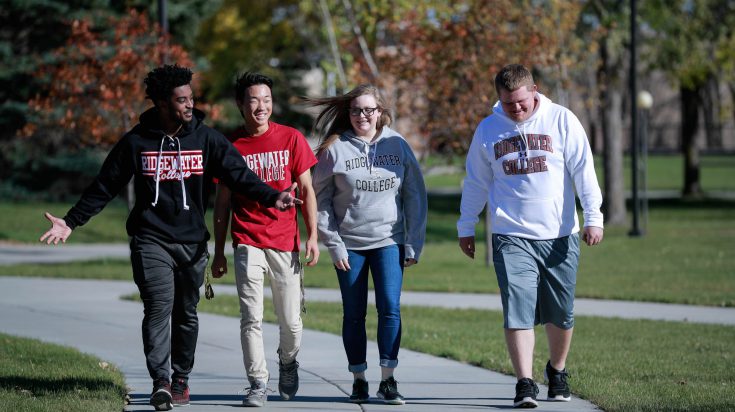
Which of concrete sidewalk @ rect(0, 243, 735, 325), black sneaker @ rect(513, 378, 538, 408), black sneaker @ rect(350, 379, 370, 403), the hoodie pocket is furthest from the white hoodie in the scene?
concrete sidewalk @ rect(0, 243, 735, 325)

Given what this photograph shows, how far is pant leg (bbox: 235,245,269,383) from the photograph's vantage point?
6758 mm

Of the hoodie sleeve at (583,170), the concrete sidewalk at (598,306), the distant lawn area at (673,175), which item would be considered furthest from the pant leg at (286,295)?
the distant lawn area at (673,175)

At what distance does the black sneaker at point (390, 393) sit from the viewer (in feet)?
22.2

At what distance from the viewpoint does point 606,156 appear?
30109mm

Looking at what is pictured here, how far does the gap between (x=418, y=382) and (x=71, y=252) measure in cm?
1433

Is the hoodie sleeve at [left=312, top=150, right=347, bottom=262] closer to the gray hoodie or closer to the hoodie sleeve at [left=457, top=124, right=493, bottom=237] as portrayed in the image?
the gray hoodie

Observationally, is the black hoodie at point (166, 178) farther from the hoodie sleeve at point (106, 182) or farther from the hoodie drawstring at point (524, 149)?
the hoodie drawstring at point (524, 149)

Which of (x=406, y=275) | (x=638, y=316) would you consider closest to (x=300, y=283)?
(x=638, y=316)

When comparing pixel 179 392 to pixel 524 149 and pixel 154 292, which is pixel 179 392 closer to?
pixel 154 292

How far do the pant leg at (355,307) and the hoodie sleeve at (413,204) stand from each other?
0.95ft

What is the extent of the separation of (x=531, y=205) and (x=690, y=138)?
3500 centimetres

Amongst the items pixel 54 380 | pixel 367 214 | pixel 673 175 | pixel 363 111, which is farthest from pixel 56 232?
pixel 673 175

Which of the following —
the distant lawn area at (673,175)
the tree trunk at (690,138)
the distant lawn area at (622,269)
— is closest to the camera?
the distant lawn area at (622,269)

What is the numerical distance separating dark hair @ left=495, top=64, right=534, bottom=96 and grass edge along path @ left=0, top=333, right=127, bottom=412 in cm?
273
